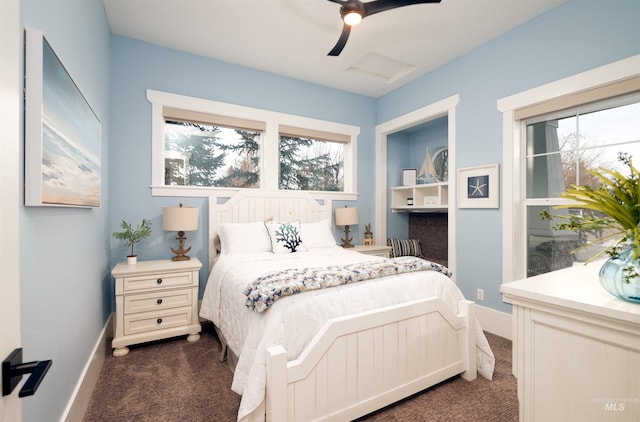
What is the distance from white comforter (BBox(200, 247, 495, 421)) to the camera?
1.46m

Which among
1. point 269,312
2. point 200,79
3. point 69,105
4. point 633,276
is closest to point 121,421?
point 269,312

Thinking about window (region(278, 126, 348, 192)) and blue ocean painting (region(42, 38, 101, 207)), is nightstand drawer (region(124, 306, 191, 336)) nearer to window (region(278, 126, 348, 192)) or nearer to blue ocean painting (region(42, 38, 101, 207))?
blue ocean painting (region(42, 38, 101, 207))

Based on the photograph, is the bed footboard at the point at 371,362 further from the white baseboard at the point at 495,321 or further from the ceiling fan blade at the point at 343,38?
the ceiling fan blade at the point at 343,38

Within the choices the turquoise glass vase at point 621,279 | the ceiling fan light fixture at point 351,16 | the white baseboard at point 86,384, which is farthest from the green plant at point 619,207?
the white baseboard at point 86,384

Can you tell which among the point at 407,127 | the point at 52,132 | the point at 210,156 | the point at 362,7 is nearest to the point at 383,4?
the point at 362,7

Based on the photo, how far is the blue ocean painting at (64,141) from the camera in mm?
1078

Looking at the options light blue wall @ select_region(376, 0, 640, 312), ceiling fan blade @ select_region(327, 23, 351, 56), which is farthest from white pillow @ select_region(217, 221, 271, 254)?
light blue wall @ select_region(376, 0, 640, 312)

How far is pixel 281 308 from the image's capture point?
154 cm

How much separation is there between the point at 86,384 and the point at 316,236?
2152mm

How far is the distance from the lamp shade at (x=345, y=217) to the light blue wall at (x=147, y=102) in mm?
1428

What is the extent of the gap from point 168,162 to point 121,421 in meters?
2.34

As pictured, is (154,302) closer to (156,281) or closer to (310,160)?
(156,281)

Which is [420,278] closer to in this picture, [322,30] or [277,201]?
[277,201]

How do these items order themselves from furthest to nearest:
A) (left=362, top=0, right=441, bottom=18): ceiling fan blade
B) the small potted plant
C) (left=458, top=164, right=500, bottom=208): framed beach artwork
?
(left=458, top=164, right=500, bottom=208): framed beach artwork < the small potted plant < (left=362, top=0, right=441, bottom=18): ceiling fan blade
